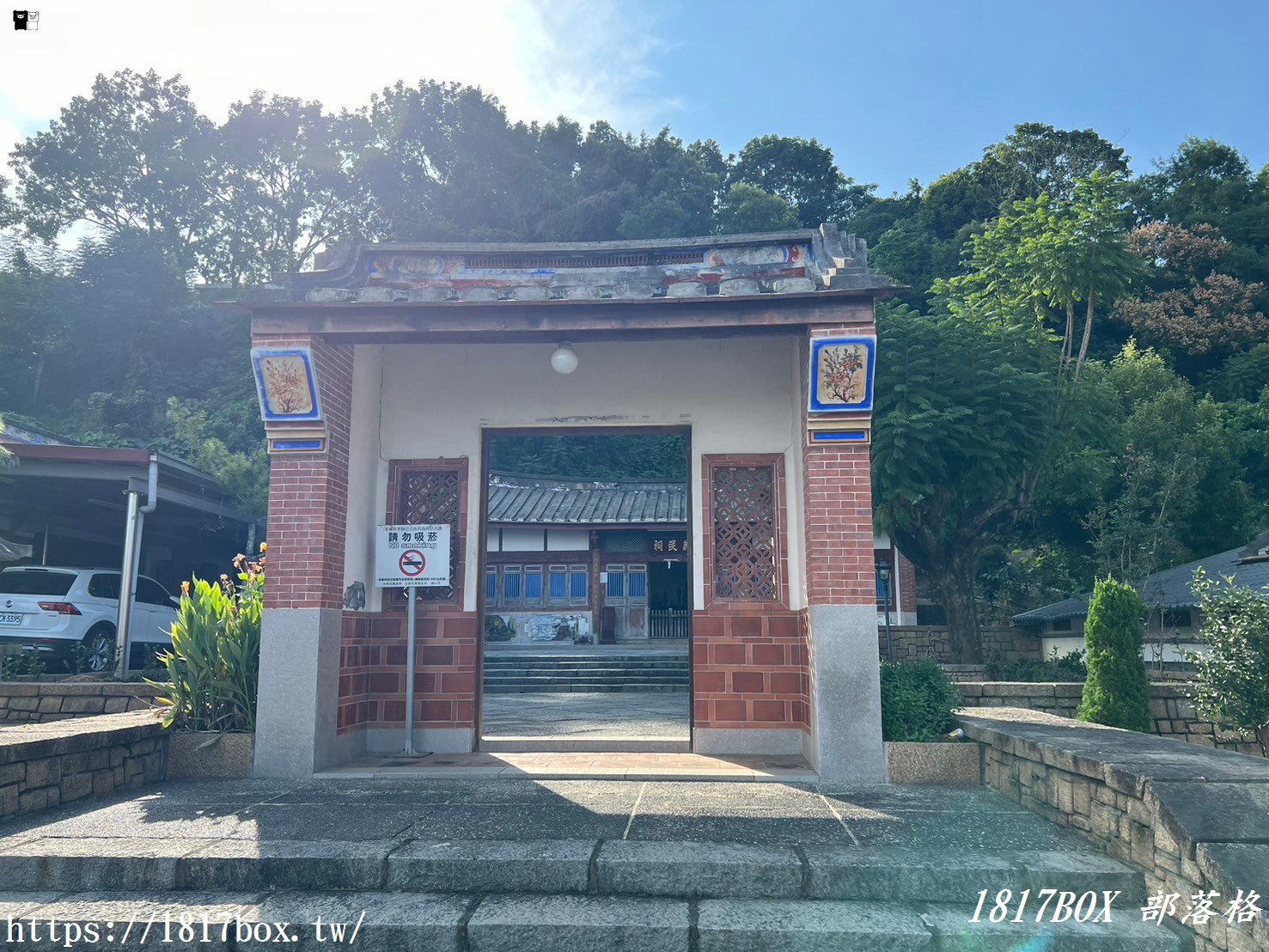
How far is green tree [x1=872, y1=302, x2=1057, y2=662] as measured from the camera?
12.2m

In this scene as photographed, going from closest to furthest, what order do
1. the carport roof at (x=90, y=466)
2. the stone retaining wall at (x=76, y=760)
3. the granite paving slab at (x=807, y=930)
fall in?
the granite paving slab at (x=807, y=930) < the stone retaining wall at (x=76, y=760) < the carport roof at (x=90, y=466)

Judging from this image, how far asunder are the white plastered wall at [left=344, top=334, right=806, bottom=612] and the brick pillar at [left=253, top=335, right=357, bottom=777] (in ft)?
1.90

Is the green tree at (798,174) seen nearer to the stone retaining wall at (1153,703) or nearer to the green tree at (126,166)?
the green tree at (126,166)

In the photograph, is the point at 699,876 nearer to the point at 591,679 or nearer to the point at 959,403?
the point at 959,403

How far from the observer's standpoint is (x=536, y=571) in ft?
84.5

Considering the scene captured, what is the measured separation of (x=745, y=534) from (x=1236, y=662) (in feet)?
15.7

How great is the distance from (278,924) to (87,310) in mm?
A: 36553

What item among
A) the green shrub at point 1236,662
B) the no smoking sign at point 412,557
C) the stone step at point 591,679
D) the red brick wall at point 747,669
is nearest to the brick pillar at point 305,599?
the no smoking sign at point 412,557

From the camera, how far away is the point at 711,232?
35031 mm

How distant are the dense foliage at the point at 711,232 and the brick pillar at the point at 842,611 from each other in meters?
7.49

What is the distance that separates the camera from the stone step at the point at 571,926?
3.66 metres

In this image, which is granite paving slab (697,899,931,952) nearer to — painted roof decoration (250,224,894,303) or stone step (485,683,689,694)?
painted roof decoration (250,224,894,303)

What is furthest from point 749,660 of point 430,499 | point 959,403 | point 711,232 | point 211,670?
point 711,232

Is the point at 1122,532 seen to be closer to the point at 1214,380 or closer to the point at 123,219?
the point at 1214,380
